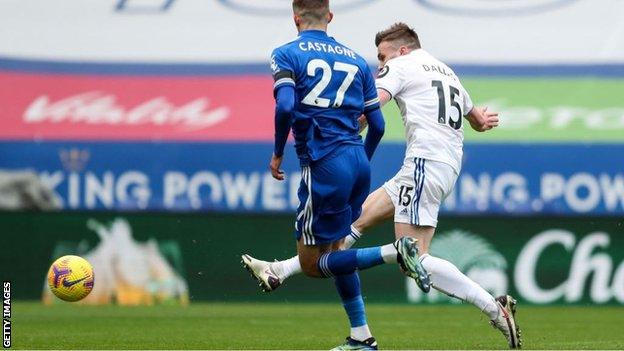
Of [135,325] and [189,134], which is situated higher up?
[135,325]

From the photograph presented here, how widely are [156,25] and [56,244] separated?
6.20m

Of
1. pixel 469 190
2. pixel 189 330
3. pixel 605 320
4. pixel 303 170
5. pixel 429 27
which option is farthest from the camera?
pixel 429 27

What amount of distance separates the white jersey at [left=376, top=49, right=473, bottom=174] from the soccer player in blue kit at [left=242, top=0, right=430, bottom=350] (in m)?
1.25

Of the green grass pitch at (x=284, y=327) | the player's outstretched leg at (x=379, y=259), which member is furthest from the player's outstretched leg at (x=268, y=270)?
the player's outstretched leg at (x=379, y=259)

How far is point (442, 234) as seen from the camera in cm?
1439

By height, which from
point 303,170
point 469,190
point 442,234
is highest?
point 303,170

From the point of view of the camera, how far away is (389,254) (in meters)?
7.27

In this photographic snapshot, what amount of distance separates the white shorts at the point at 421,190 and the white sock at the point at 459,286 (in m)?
0.33

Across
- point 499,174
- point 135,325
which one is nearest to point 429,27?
point 499,174

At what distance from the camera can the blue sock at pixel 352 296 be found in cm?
771

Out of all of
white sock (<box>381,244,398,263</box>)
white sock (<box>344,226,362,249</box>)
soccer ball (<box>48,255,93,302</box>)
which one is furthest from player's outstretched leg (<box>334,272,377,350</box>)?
soccer ball (<box>48,255,93,302</box>)

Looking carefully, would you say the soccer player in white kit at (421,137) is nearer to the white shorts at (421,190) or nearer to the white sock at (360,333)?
the white shorts at (421,190)

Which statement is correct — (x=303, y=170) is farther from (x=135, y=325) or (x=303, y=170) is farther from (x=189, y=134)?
(x=189, y=134)

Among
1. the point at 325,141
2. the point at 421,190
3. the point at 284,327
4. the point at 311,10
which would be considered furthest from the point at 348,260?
the point at 284,327
